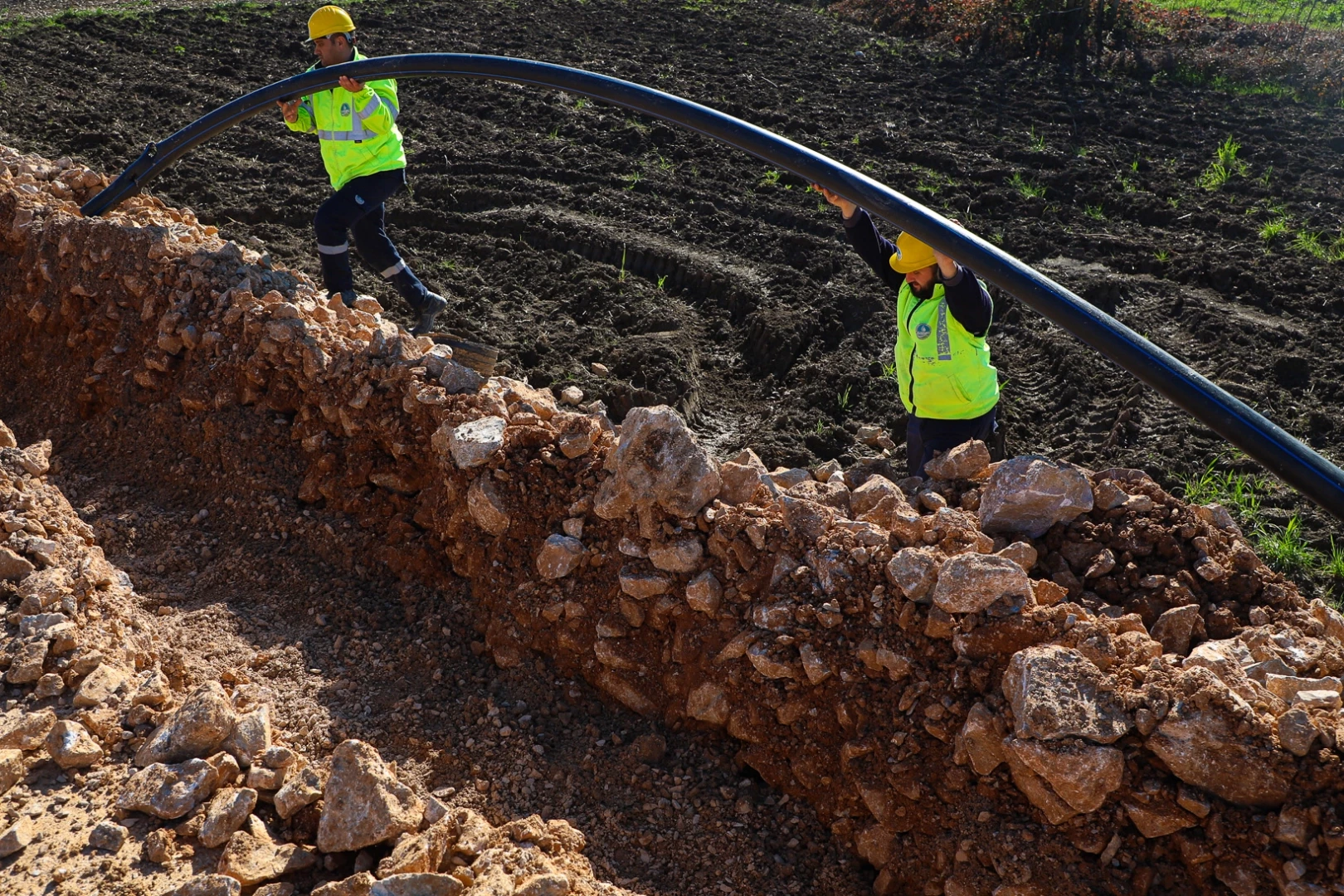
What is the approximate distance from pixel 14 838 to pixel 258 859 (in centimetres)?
60

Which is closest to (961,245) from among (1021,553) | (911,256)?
(911,256)

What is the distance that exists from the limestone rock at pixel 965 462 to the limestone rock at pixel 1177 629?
1001mm

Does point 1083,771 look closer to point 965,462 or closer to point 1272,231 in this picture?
point 965,462

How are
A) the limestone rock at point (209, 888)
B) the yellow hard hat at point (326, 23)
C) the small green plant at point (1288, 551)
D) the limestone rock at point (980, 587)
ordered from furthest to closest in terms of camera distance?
the yellow hard hat at point (326, 23) < the small green plant at point (1288, 551) < the limestone rock at point (980, 587) < the limestone rock at point (209, 888)

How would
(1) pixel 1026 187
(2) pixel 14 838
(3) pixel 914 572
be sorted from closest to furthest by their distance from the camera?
1. (2) pixel 14 838
2. (3) pixel 914 572
3. (1) pixel 1026 187

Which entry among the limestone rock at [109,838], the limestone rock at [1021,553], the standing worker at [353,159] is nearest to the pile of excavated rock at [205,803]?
the limestone rock at [109,838]

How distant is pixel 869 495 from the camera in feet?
12.1

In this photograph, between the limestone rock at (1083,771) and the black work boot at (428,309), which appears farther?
the black work boot at (428,309)

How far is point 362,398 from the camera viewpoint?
4.23m

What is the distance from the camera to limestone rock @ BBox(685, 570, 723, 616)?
10.6 feet

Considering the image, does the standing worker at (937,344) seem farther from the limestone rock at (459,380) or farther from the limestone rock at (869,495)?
the limestone rock at (459,380)

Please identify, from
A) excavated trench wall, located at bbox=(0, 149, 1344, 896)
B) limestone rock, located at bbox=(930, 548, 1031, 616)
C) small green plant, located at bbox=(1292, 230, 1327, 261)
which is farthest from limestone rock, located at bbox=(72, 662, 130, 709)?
small green plant, located at bbox=(1292, 230, 1327, 261)

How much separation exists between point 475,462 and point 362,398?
→ 2.62ft

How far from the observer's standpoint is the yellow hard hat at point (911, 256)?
14.1ft
